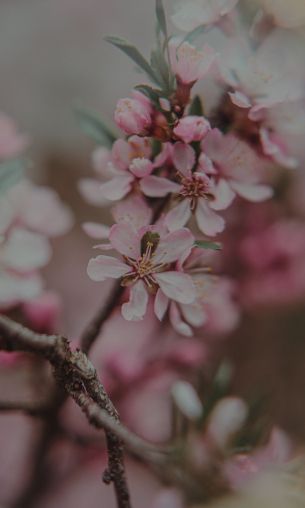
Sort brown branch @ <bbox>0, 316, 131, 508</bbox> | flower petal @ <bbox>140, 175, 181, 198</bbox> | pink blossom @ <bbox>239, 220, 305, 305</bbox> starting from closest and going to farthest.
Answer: brown branch @ <bbox>0, 316, 131, 508</bbox> → flower petal @ <bbox>140, 175, 181, 198</bbox> → pink blossom @ <bbox>239, 220, 305, 305</bbox>

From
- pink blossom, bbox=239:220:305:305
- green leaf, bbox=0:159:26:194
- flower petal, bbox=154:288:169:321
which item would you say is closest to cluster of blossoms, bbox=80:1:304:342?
flower petal, bbox=154:288:169:321

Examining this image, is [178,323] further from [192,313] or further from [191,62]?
[191,62]

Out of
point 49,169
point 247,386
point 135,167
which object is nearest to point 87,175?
point 49,169

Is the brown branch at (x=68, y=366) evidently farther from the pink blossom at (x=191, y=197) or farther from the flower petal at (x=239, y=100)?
the flower petal at (x=239, y=100)

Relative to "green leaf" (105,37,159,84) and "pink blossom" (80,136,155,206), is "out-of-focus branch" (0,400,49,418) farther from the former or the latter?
"green leaf" (105,37,159,84)

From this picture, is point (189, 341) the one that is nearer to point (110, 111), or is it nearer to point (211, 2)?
point (211, 2)
